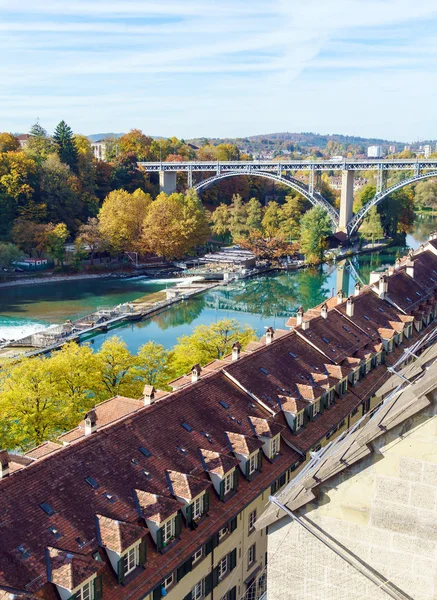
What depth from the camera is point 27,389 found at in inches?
990

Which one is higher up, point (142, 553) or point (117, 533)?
point (117, 533)

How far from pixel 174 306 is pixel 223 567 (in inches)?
1795

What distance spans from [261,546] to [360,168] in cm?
9258

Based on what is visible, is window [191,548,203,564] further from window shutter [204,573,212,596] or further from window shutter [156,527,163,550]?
window shutter [156,527,163,550]

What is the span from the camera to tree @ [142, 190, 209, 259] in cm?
8081

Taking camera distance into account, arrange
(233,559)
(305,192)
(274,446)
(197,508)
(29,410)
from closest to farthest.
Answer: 1. (197,508)
2. (233,559)
3. (274,446)
4. (29,410)
5. (305,192)

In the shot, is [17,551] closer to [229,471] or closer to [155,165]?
[229,471]

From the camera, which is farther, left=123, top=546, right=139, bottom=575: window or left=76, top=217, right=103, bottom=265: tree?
left=76, top=217, right=103, bottom=265: tree

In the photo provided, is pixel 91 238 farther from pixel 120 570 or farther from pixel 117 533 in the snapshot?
pixel 120 570

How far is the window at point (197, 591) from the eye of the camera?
15523mm

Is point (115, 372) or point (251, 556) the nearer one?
point (251, 556)

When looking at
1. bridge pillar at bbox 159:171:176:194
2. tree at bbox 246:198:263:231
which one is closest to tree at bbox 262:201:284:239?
tree at bbox 246:198:263:231

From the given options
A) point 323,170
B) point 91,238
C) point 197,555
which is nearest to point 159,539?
point 197,555

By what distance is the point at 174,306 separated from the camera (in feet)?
203
